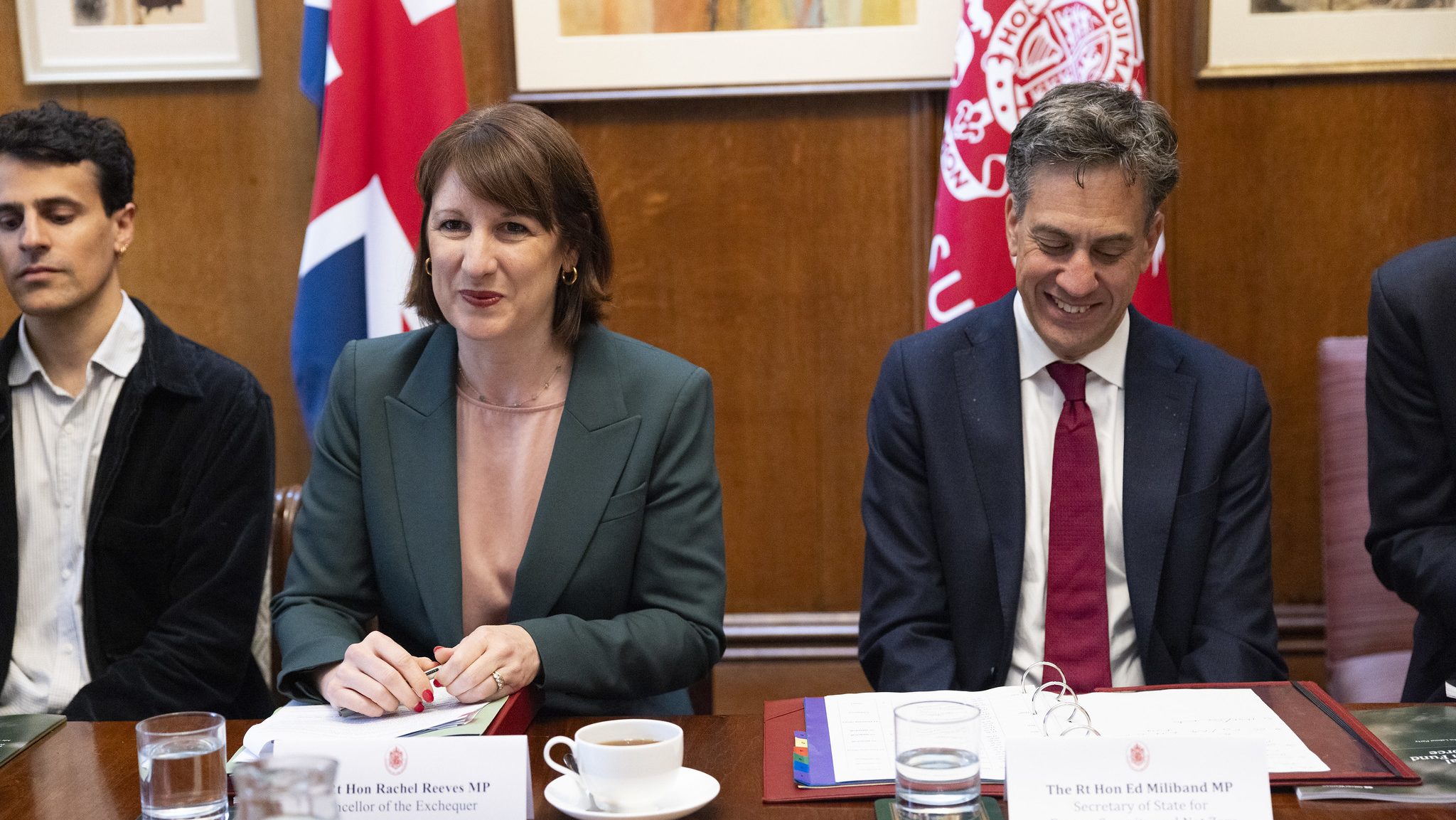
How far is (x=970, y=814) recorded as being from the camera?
123 cm

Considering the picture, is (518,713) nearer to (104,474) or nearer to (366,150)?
(104,474)

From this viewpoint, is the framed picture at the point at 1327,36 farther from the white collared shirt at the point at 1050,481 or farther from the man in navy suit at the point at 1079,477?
the white collared shirt at the point at 1050,481

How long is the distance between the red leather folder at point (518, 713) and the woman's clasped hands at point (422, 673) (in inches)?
0.7

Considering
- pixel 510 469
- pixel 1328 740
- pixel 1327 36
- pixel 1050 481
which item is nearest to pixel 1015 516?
pixel 1050 481

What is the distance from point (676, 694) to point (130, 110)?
2197mm

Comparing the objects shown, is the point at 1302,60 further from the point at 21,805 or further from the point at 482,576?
the point at 21,805

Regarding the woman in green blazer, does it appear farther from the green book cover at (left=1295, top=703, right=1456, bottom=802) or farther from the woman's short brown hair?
the green book cover at (left=1295, top=703, right=1456, bottom=802)

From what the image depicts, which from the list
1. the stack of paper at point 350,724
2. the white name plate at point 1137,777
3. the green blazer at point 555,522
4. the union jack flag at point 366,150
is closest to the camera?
the white name plate at point 1137,777

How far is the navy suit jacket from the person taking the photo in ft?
6.39

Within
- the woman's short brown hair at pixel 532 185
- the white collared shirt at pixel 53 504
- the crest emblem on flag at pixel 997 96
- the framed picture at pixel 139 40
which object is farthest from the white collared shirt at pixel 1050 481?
the framed picture at pixel 139 40

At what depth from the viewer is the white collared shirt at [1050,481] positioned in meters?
1.99

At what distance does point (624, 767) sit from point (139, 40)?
2693 mm

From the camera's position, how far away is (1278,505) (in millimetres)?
3238

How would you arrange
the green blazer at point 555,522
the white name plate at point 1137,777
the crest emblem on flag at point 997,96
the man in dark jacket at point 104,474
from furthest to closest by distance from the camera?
the crest emblem on flag at point 997,96 → the man in dark jacket at point 104,474 → the green blazer at point 555,522 → the white name plate at point 1137,777
